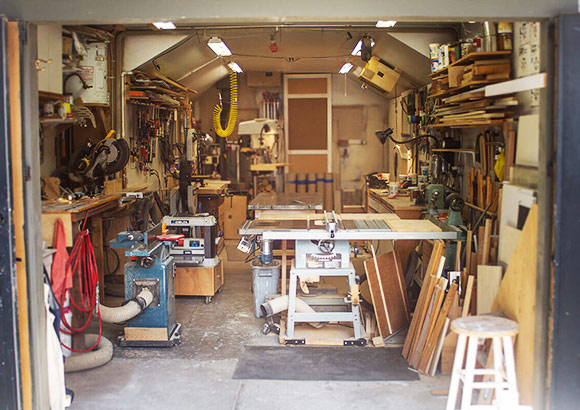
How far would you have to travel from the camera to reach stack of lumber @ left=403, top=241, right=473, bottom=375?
3730 millimetres

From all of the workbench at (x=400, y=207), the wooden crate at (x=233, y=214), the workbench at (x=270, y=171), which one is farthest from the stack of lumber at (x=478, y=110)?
the workbench at (x=270, y=171)

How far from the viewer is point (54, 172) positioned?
4.30 m

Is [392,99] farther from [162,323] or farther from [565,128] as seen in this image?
[565,128]

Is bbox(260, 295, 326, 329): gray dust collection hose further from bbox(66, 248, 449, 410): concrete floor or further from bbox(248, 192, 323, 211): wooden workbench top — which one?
bbox(248, 192, 323, 211): wooden workbench top

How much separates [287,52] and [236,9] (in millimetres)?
5466

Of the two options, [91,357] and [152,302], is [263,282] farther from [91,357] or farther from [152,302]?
[91,357]

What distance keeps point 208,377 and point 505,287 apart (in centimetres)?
200

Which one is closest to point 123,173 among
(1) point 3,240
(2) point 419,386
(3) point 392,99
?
(1) point 3,240

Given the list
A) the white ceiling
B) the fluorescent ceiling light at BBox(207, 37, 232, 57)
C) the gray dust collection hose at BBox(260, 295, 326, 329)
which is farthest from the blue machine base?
the fluorescent ceiling light at BBox(207, 37, 232, 57)

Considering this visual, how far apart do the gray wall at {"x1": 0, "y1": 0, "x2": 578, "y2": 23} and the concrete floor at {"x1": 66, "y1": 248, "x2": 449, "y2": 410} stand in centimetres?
221

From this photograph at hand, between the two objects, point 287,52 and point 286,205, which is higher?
point 287,52

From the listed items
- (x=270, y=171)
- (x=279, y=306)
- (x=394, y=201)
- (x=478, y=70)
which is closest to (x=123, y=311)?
(x=279, y=306)

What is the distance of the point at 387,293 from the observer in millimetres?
4551

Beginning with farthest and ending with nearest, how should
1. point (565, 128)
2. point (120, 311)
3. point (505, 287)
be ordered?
point (120, 311) < point (505, 287) < point (565, 128)
